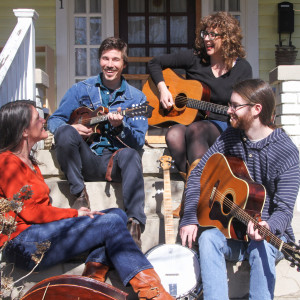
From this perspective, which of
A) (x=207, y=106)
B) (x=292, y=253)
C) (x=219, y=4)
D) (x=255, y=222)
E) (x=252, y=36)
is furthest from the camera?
(x=219, y=4)

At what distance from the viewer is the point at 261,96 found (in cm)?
270

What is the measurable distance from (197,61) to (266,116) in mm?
1182

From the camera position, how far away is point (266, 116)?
2727mm

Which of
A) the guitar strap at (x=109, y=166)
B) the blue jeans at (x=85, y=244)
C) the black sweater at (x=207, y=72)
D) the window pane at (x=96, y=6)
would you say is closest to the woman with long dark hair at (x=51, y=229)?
the blue jeans at (x=85, y=244)

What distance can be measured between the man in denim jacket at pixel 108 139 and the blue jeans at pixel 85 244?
1.03 ft

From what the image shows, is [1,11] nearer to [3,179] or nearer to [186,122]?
[186,122]

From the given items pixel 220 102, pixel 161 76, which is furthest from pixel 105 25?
pixel 220 102

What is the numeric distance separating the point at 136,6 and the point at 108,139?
135 inches

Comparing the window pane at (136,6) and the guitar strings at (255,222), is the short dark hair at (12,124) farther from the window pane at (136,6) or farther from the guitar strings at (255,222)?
the window pane at (136,6)

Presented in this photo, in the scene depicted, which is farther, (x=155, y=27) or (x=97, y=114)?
(x=155, y=27)

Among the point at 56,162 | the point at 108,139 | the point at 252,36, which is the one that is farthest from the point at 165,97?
the point at 252,36

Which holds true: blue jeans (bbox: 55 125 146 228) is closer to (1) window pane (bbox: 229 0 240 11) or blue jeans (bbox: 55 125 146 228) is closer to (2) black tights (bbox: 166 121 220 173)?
(2) black tights (bbox: 166 121 220 173)

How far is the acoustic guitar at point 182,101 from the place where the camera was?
141 inches

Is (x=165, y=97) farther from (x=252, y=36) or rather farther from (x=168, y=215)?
(x=252, y=36)
